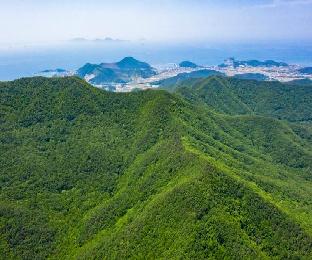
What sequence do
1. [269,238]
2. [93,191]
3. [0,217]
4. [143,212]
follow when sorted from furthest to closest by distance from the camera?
[93,191] → [0,217] → [143,212] → [269,238]

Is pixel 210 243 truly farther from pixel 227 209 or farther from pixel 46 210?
pixel 46 210

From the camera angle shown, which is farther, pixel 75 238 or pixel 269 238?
pixel 75 238

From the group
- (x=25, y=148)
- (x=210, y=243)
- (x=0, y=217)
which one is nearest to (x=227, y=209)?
(x=210, y=243)

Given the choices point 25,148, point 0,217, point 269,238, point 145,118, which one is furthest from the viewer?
point 145,118

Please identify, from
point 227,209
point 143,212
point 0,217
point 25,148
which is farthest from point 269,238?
point 25,148

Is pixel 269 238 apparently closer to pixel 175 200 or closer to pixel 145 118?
pixel 175 200

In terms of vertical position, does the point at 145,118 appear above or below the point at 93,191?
above
